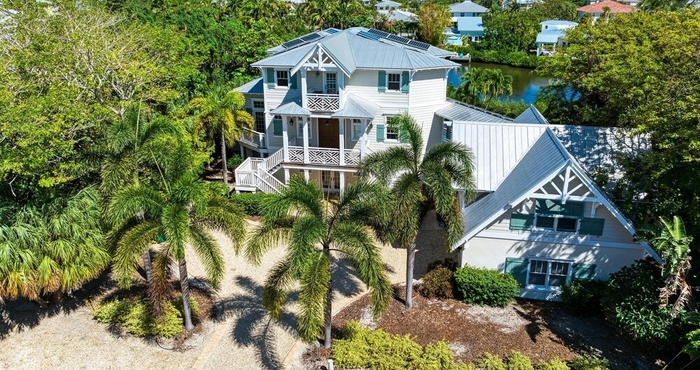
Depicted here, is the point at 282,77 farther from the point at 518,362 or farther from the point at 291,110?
the point at 518,362

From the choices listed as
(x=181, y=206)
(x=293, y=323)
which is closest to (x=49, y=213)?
(x=181, y=206)

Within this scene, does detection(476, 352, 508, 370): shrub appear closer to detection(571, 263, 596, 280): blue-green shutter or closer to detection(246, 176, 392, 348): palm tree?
detection(246, 176, 392, 348): palm tree

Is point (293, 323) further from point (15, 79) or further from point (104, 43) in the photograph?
point (104, 43)

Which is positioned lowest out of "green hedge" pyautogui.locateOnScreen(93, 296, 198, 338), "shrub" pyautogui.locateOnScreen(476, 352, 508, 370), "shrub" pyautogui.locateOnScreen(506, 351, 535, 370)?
"shrub" pyautogui.locateOnScreen(476, 352, 508, 370)

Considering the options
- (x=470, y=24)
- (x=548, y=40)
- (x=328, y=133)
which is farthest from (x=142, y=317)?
(x=470, y=24)

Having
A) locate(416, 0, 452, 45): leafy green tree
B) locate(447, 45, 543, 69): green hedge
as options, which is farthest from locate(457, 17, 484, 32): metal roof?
locate(416, 0, 452, 45): leafy green tree
